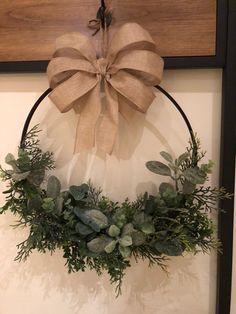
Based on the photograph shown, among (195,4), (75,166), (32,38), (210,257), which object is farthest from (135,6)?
(210,257)

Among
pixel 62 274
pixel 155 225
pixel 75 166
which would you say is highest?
pixel 75 166

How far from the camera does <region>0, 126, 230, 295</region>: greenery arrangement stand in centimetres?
50

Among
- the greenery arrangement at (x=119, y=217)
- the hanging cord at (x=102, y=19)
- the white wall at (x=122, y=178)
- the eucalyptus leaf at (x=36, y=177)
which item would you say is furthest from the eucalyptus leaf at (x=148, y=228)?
the hanging cord at (x=102, y=19)

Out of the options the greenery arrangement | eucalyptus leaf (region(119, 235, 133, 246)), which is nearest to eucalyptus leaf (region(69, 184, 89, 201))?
the greenery arrangement

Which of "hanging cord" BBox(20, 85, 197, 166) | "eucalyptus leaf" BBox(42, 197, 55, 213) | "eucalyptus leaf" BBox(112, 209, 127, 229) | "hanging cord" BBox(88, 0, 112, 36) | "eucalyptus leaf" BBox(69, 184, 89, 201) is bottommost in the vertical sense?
"eucalyptus leaf" BBox(112, 209, 127, 229)

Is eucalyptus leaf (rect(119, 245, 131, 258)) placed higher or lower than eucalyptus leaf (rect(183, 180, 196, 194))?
lower

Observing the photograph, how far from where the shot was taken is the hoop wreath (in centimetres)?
50

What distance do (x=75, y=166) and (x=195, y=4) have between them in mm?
376

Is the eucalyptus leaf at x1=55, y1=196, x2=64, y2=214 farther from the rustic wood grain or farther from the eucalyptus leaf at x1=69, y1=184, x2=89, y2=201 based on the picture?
the rustic wood grain

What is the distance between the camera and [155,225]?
514 mm

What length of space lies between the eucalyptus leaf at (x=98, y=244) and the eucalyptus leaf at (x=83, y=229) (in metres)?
0.02

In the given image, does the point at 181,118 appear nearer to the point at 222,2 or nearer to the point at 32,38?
the point at 222,2

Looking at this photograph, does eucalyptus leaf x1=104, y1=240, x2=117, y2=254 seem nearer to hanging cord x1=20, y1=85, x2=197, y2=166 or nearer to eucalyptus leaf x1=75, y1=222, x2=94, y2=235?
eucalyptus leaf x1=75, y1=222, x2=94, y2=235

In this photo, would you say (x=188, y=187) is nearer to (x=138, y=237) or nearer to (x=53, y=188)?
(x=138, y=237)
